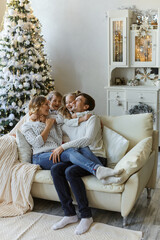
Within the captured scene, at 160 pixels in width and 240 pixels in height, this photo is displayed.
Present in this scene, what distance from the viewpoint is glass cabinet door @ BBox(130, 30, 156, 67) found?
468 cm

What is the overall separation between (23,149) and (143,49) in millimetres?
2659

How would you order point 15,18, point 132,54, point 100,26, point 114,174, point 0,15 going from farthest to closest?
point 0,15 → point 100,26 → point 132,54 → point 15,18 → point 114,174

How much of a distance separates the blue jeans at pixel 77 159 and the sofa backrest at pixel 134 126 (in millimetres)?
458

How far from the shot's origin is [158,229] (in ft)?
8.32

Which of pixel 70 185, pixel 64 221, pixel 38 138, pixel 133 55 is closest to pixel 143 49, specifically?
pixel 133 55

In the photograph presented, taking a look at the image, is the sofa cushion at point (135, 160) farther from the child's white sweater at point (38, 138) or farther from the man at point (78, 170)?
the child's white sweater at point (38, 138)

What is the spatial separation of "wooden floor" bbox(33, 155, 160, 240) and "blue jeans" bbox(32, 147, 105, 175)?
399 millimetres

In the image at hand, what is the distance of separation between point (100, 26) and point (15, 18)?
1396 mm

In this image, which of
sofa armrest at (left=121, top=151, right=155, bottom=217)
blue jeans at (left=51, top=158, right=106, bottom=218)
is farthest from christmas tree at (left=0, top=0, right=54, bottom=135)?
sofa armrest at (left=121, top=151, right=155, bottom=217)

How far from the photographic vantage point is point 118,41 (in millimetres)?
4809

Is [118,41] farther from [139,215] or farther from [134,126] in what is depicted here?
[139,215]

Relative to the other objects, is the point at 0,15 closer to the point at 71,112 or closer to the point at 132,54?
the point at 132,54

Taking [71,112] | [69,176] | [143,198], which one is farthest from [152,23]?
[69,176]

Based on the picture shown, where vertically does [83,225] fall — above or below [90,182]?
below
